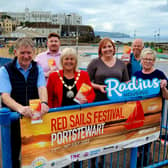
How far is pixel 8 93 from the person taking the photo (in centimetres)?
220

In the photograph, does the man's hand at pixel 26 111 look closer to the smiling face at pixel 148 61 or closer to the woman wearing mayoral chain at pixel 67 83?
the woman wearing mayoral chain at pixel 67 83

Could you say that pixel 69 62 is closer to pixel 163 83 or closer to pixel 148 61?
pixel 148 61

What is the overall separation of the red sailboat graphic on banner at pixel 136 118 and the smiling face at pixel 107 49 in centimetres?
83

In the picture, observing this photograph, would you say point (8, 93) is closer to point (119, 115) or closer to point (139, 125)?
point (119, 115)

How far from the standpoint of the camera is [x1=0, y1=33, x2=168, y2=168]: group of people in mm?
2193

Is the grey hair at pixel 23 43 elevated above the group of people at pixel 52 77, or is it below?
above

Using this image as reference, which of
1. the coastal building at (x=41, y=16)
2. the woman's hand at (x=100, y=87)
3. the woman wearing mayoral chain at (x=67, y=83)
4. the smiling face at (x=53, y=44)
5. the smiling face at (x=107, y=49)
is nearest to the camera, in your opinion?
Result: the woman wearing mayoral chain at (x=67, y=83)

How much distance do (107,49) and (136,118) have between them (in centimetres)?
104

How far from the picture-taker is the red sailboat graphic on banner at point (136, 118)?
268 cm

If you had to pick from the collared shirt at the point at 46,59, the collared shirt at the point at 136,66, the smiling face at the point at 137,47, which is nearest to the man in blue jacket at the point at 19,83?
the collared shirt at the point at 46,59

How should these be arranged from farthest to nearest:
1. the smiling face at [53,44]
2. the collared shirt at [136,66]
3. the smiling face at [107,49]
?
the collared shirt at [136,66], the smiling face at [53,44], the smiling face at [107,49]

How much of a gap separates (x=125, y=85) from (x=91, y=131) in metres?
0.65

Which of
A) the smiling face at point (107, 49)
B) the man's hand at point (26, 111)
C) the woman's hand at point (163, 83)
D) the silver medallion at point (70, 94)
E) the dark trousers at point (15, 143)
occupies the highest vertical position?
the smiling face at point (107, 49)

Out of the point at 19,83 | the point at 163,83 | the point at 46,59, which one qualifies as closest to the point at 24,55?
the point at 19,83
